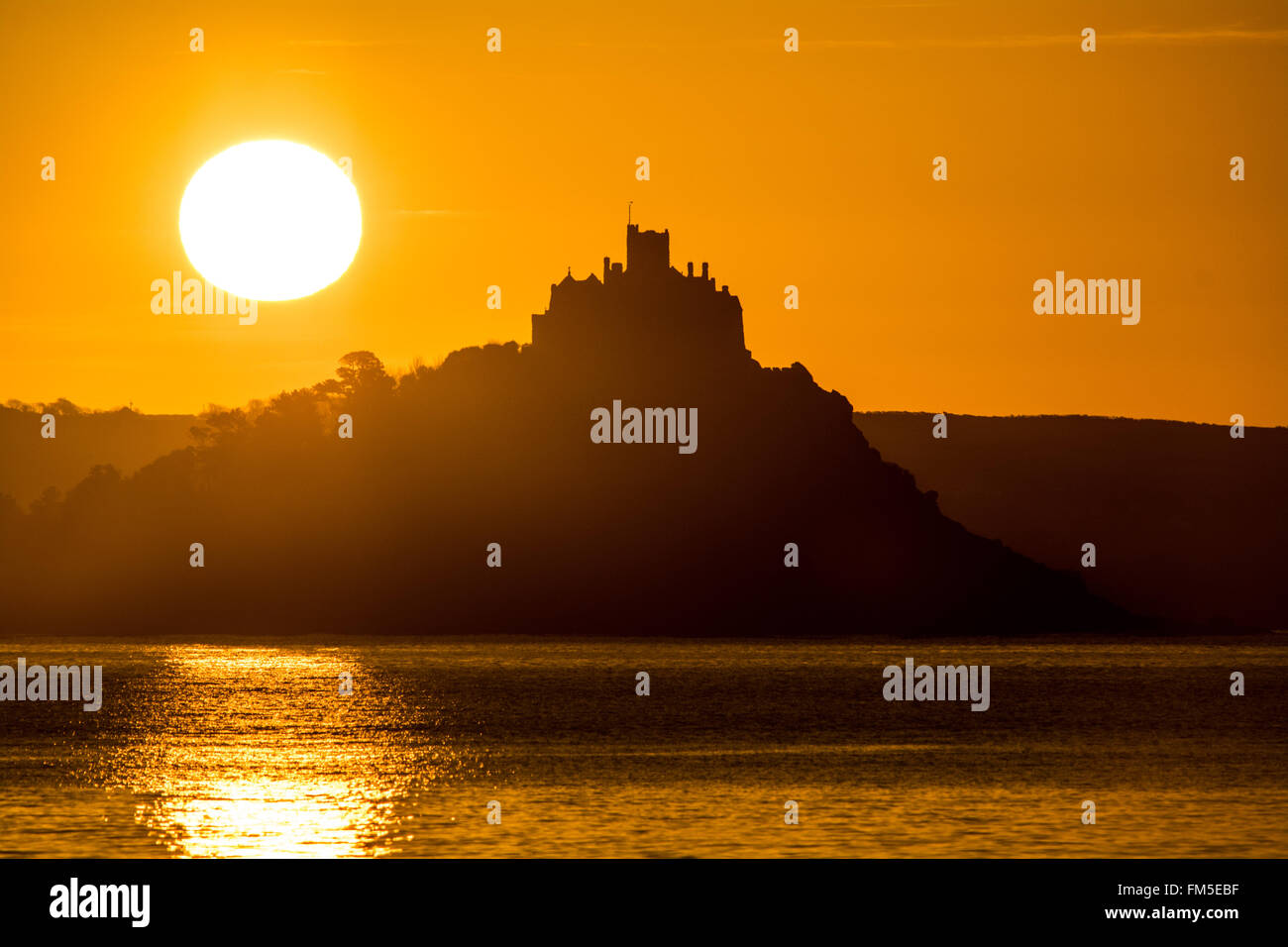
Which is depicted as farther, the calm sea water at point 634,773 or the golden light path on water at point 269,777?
the calm sea water at point 634,773

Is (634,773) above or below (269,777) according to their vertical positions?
below

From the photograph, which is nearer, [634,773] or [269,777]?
[269,777]

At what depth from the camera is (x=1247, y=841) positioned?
52.3 meters

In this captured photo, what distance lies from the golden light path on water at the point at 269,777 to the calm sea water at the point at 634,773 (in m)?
0.22

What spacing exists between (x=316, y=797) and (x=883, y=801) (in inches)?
764

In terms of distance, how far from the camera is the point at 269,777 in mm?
70938

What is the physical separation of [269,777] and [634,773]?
14373mm

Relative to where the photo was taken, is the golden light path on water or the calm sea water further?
the calm sea water

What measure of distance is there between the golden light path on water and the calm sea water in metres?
0.22

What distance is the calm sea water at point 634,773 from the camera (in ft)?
169

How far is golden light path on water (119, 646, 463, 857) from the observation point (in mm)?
51031

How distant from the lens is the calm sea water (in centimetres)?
5156
